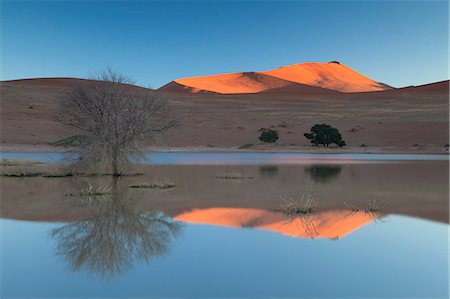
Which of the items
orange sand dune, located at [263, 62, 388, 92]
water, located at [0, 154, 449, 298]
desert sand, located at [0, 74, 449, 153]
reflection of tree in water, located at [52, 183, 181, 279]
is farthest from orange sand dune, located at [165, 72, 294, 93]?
reflection of tree in water, located at [52, 183, 181, 279]

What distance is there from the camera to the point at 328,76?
138750mm

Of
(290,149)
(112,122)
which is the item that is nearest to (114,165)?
(112,122)

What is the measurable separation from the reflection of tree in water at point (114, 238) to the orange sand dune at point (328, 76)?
380 feet

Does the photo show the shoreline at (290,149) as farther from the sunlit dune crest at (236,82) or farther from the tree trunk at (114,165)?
the sunlit dune crest at (236,82)

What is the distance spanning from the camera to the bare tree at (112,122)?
19125mm

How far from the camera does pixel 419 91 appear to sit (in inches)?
3413

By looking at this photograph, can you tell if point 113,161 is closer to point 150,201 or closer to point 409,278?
point 150,201

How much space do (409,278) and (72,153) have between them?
52.7 feet

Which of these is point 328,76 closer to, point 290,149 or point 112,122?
point 290,149

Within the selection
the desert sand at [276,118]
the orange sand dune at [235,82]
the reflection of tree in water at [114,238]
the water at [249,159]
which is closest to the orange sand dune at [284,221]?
the reflection of tree in water at [114,238]

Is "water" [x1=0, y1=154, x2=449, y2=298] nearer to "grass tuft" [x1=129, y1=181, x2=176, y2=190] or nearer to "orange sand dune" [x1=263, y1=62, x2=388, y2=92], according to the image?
"grass tuft" [x1=129, y1=181, x2=176, y2=190]

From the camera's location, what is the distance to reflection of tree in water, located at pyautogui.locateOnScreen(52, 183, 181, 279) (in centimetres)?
683

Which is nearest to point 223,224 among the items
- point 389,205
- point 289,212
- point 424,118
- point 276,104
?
point 289,212

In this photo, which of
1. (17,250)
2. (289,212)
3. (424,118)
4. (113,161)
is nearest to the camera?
(17,250)
